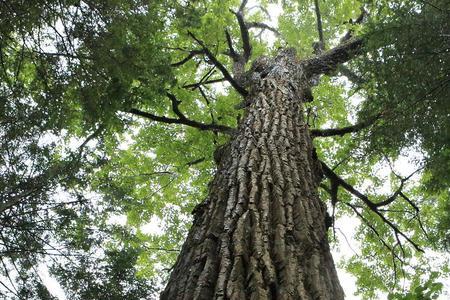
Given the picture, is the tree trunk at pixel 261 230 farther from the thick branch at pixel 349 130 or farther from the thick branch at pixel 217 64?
the thick branch at pixel 217 64

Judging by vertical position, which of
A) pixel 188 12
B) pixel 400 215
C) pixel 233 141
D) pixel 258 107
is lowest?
pixel 233 141

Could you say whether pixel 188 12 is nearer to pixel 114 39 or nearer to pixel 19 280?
pixel 114 39

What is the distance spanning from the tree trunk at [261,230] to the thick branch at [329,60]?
3810 mm

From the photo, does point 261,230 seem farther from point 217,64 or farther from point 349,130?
point 217,64

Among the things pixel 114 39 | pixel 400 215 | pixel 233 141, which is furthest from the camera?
pixel 400 215

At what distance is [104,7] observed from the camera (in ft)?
12.8

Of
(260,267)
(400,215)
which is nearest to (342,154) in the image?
(400,215)

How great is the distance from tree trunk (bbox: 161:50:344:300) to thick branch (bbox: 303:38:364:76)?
12.5 ft

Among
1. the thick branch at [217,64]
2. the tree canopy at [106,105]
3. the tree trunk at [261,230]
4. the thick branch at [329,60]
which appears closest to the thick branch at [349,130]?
the tree canopy at [106,105]

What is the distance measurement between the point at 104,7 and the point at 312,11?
326 inches

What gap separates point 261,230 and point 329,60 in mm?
5945

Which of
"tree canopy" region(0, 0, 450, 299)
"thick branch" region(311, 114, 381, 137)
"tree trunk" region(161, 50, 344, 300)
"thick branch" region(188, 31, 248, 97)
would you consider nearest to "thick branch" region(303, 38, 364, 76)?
"tree canopy" region(0, 0, 450, 299)

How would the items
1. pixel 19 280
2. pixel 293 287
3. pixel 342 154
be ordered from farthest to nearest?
pixel 342 154
pixel 19 280
pixel 293 287

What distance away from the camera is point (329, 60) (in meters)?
7.41
